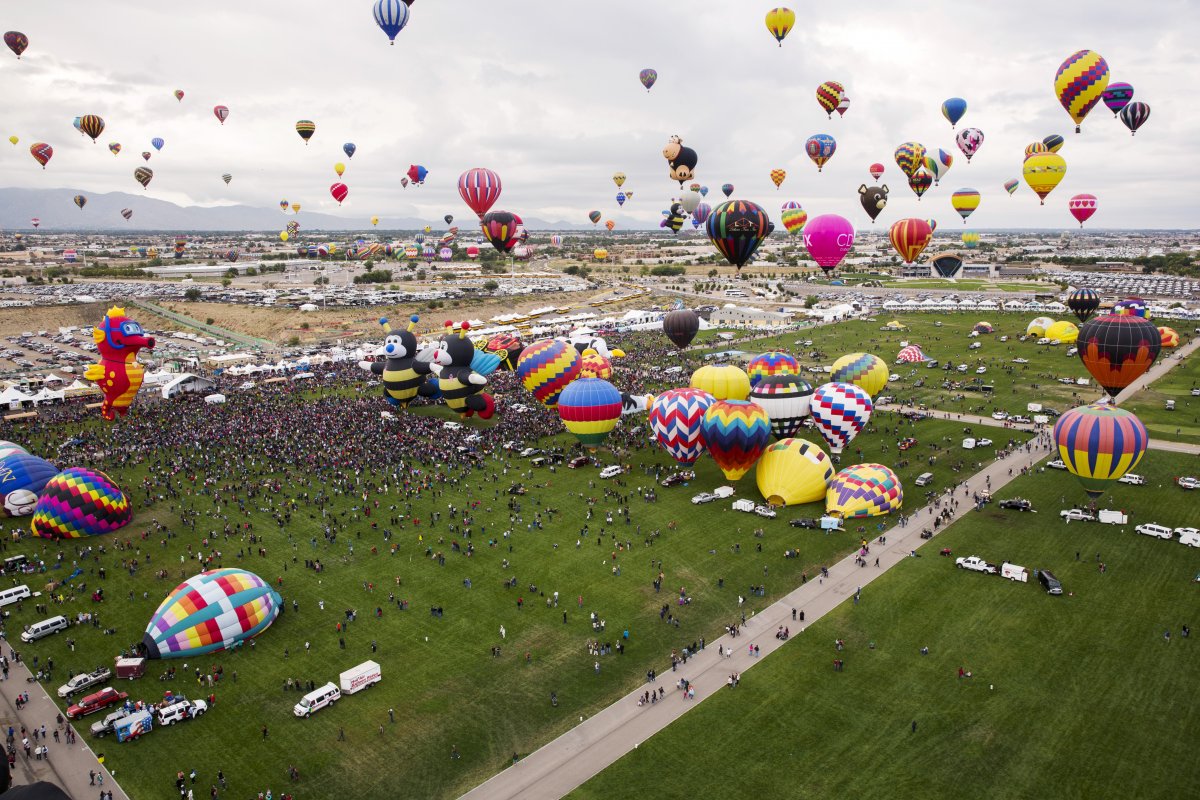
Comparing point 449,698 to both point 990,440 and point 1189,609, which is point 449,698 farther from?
point 990,440

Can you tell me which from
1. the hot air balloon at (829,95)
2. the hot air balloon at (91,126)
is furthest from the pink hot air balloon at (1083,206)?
the hot air balloon at (91,126)

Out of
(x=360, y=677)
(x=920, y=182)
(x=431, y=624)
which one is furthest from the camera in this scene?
(x=920, y=182)

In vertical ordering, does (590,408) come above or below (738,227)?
below

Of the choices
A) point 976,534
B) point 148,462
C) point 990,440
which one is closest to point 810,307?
point 990,440

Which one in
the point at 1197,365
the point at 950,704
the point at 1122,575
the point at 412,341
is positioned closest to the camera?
the point at 950,704

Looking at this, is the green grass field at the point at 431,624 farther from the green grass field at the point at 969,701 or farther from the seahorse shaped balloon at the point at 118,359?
the seahorse shaped balloon at the point at 118,359

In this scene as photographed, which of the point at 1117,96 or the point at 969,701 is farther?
the point at 1117,96

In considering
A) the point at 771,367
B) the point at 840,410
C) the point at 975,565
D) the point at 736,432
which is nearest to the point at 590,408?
the point at 736,432

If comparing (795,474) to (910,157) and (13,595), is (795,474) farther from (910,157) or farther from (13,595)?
(910,157)
